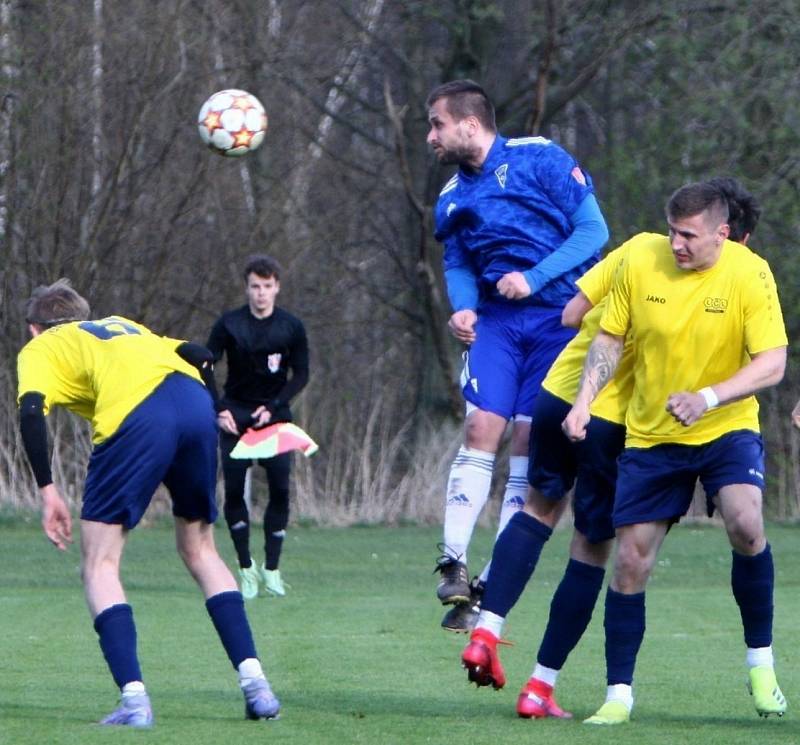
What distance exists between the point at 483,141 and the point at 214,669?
2906 millimetres

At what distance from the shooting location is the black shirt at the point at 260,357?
40.7ft

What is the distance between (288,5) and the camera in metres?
23.5

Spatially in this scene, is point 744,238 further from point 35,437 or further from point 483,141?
point 35,437

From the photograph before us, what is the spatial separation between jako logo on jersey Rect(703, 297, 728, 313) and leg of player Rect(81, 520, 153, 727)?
7.44 feet

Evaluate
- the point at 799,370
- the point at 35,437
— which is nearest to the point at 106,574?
the point at 35,437

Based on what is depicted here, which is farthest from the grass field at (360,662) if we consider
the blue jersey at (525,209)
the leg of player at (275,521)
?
the blue jersey at (525,209)

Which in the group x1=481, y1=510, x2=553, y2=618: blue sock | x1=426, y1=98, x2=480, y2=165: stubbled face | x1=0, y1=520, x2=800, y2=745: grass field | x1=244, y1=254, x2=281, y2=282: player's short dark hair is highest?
x1=426, y1=98, x2=480, y2=165: stubbled face

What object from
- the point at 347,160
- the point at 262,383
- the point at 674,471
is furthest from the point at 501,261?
the point at 347,160

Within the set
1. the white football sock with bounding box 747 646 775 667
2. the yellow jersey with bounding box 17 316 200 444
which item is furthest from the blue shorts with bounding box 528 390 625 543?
the yellow jersey with bounding box 17 316 200 444

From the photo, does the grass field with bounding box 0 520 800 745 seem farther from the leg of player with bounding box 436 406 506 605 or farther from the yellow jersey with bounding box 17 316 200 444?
the yellow jersey with bounding box 17 316 200 444

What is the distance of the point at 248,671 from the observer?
20.9 ft

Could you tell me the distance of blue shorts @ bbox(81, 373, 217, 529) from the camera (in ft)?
20.7

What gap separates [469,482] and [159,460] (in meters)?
1.51

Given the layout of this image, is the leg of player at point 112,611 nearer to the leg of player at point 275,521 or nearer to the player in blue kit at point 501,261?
the player in blue kit at point 501,261
